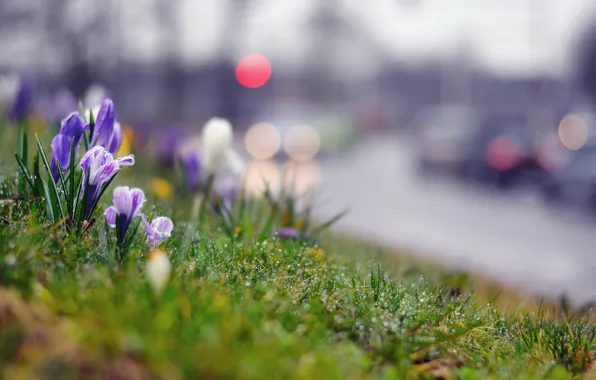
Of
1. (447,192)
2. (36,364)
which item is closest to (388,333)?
(36,364)

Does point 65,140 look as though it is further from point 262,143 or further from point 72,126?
point 262,143

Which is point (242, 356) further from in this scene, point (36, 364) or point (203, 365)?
point (36, 364)

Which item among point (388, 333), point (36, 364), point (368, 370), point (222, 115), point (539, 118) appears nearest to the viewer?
point (36, 364)

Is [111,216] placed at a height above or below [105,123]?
below

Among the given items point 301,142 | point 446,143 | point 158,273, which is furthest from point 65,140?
point 301,142

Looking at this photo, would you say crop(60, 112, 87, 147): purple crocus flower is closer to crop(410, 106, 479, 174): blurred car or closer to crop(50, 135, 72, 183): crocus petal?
crop(50, 135, 72, 183): crocus petal

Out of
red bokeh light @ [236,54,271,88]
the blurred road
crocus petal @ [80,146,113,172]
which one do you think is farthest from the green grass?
red bokeh light @ [236,54,271,88]
